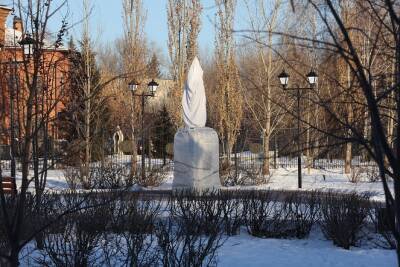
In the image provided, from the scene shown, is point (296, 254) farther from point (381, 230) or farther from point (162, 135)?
point (162, 135)

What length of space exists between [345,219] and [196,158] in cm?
516

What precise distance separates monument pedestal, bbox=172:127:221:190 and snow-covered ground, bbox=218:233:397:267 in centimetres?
420

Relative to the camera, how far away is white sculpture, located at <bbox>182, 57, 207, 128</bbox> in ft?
44.5

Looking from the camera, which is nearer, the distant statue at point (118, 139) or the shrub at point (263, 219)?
the shrub at point (263, 219)

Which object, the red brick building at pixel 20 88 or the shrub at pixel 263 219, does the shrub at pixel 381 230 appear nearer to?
the shrub at pixel 263 219

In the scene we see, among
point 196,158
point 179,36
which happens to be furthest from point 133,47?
point 196,158

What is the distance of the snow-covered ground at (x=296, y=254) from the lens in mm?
7336

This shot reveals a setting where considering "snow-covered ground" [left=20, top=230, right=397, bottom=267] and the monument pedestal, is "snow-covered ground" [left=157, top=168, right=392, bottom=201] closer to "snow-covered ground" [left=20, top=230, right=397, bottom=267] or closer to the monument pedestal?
the monument pedestal

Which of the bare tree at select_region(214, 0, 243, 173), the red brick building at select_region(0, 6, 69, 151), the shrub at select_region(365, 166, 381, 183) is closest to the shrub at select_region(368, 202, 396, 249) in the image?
the red brick building at select_region(0, 6, 69, 151)

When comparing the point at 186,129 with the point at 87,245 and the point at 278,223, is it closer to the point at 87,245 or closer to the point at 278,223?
the point at 278,223

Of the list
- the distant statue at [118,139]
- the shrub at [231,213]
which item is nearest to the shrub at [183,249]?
the shrub at [231,213]

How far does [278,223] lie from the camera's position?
353 inches

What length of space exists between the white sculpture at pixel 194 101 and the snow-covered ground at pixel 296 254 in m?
5.09

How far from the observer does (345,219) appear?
8344mm
